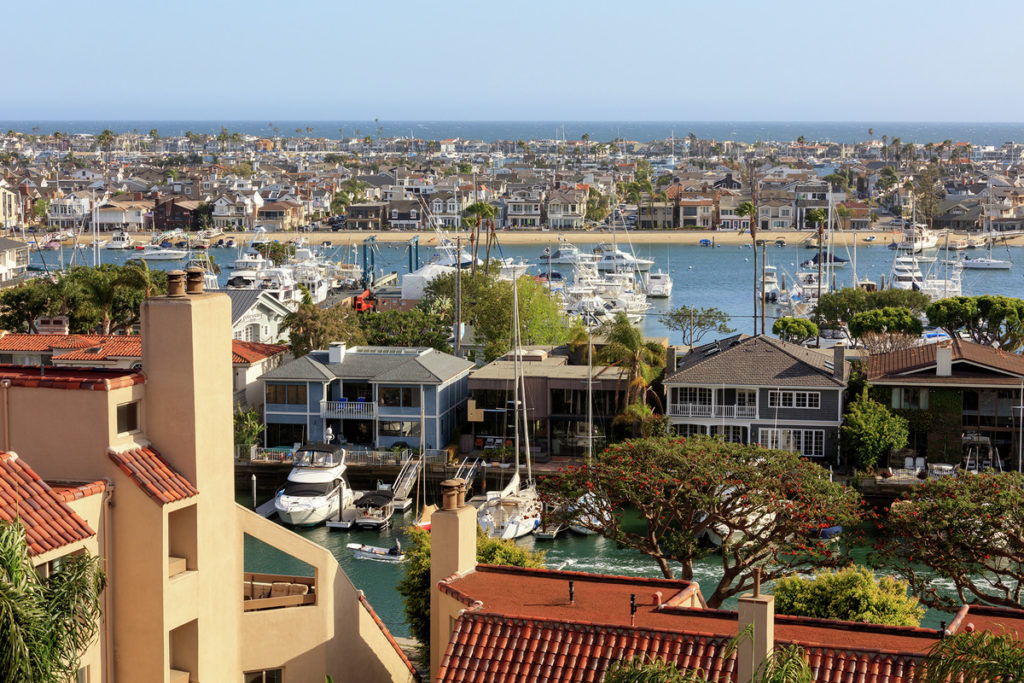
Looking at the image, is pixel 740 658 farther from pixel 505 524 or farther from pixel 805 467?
pixel 505 524

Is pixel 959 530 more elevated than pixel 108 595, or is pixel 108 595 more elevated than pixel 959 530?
pixel 108 595

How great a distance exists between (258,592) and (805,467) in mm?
15813

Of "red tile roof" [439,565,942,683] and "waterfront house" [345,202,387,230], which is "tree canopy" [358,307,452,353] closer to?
"red tile roof" [439,565,942,683]

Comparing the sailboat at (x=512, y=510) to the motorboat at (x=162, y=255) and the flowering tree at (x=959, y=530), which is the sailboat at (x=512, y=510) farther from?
the motorboat at (x=162, y=255)

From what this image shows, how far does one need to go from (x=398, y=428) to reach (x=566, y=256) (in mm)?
78874

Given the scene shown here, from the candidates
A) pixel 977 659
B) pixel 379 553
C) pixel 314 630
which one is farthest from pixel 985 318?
pixel 977 659

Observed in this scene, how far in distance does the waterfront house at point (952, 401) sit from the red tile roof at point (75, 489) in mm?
32409

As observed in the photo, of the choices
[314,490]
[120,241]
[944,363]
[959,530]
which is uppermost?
[944,363]

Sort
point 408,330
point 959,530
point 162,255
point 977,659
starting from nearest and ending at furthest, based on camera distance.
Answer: point 977,659 → point 959,530 → point 408,330 → point 162,255

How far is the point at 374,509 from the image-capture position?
39.0 meters

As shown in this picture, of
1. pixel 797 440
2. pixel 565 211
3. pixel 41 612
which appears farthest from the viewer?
pixel 565 211

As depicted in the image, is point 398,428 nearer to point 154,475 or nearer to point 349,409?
Result: point 349,409

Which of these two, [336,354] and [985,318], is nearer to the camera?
[336,354]

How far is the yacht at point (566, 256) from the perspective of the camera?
107000 mm
